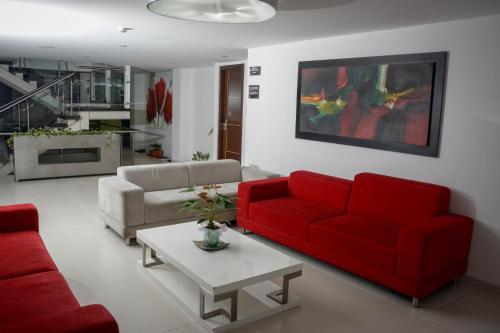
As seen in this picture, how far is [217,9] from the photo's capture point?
3.02m

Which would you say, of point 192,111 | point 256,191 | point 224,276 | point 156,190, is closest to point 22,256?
point 224,276

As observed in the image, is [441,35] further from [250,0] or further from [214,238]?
[214,238]

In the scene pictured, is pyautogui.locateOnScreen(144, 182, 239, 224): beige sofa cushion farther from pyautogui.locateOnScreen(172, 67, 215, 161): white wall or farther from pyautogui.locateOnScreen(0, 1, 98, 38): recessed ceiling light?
pyautogui.locateOnScreen(172, 67, 215, 161): white wall

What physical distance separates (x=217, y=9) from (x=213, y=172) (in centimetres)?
307

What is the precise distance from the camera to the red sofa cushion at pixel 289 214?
13.9 ft

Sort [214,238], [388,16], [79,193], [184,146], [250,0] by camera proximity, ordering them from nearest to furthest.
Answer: [250,0] < [214,238] < [388,16] < [79,193] < [184,146]

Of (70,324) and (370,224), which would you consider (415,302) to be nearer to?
(370,224)

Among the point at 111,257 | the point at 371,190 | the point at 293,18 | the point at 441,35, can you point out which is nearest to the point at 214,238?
the point at 111,257

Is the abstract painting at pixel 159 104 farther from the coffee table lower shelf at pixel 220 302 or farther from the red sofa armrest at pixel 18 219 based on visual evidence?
the coffee table lower shelf at pixel 220 302

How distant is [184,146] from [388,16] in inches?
296

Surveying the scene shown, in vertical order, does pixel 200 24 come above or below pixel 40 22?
below

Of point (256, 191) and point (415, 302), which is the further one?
point (256, 191)

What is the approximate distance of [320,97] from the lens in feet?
17.5

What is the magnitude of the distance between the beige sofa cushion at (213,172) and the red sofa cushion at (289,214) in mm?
1155
